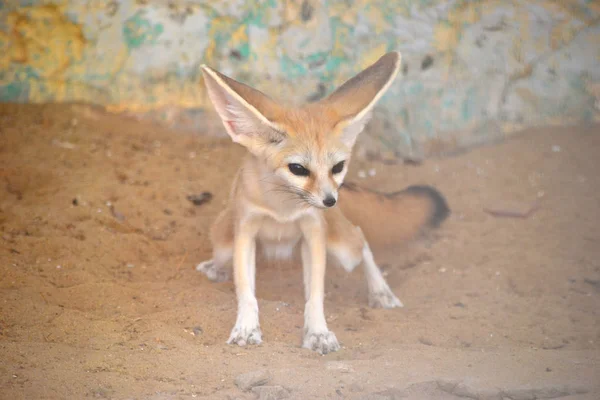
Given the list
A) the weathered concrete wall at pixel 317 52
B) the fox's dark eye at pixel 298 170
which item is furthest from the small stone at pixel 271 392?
the weathered concrete wall at pixel 317 52

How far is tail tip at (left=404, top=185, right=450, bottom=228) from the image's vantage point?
460 centimetres

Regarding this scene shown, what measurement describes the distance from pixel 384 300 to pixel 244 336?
104 cm

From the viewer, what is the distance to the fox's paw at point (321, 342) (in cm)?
337

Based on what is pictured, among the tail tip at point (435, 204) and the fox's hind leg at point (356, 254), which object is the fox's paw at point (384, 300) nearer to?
the fox's hind leg at point (356, 254)

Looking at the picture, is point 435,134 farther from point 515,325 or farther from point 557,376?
point 557,376

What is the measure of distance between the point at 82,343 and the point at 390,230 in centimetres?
209

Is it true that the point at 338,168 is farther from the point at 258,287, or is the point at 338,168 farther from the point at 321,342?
the point at 258,287

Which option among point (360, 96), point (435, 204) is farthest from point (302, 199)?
point (435, 204)

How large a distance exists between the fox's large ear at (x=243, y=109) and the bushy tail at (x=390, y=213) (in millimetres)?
1053

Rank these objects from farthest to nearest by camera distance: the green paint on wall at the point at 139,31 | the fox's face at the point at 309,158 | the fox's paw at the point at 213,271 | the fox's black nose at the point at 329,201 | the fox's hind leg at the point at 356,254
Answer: the green paint on wall at the point at 139,31
the fox's paw at the point at 213,271
the fox's hind leg at the point at 356,254
the fox's face at the point at 309,158
the fox's black nose at the point at 329,201

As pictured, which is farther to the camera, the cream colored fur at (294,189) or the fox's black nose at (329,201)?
the cream colored fur at (294,189)

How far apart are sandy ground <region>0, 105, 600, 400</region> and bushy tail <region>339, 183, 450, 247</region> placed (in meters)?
0.13

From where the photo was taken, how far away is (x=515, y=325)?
378 centimetres

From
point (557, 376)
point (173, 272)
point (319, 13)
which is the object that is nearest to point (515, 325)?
point (557, 376)
